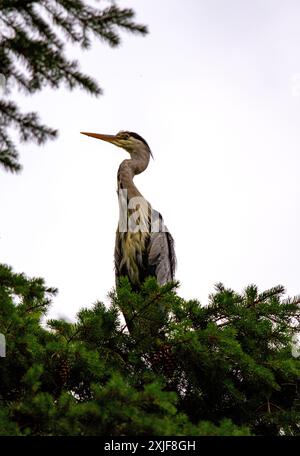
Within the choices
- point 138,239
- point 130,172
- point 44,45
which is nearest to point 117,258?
point 138,239

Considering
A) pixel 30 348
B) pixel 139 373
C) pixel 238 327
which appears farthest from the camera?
pixel 238 327

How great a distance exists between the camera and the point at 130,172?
8102mm

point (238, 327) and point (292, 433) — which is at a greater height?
point (238, 327)

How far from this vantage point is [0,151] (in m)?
2.47

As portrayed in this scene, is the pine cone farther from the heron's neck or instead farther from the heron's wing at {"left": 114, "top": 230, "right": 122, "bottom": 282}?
the heron's neck

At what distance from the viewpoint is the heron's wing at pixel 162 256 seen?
7.39m

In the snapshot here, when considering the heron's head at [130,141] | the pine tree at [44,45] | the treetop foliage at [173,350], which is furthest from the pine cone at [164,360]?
the heron's head at [130,141]

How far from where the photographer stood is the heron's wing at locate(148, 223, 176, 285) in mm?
7395

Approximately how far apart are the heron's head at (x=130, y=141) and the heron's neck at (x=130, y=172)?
141mm

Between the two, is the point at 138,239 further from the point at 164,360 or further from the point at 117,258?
the point at 164,360

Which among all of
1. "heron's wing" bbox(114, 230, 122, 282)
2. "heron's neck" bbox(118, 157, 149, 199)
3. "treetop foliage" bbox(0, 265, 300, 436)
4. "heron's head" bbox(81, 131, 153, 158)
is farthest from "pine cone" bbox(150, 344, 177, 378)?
"heron's head" bbox(81, 131, 153, 158)
